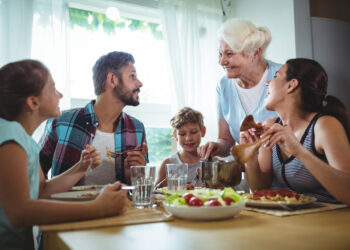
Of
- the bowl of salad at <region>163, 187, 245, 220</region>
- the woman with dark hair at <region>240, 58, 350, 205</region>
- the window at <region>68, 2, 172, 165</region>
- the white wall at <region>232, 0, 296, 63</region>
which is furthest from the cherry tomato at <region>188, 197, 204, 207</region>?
the white wall at <region>232, 0, 296, 63</region>

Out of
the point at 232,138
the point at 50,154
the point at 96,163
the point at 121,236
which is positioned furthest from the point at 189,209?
the point at 232,138

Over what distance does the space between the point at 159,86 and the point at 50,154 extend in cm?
169

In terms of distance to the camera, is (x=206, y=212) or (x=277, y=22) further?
(x=277, y=22)

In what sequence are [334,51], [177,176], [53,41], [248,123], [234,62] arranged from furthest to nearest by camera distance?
[334,51] < [53,41] < [234,62] < [248,123] < [177,176]

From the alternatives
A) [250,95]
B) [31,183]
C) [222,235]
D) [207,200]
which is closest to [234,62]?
[250,95]

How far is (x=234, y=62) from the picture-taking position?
2.22 m

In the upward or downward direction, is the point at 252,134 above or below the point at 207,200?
above

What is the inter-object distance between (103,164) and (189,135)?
2.41 ft

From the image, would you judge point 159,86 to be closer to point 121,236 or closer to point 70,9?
point 70,9

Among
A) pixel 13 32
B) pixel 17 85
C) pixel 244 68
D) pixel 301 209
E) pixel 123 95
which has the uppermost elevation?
pixel 13 32

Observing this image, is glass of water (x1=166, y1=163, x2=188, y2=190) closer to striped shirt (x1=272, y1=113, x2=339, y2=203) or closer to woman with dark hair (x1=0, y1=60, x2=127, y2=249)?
woman with dark hair (x1=0, y1=60, x2=127, y2=249)

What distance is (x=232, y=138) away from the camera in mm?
2449

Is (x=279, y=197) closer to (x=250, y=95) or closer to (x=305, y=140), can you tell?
(x=305, y=140)

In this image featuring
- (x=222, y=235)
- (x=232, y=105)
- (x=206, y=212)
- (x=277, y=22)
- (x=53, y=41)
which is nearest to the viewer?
(x=222, y=235)
